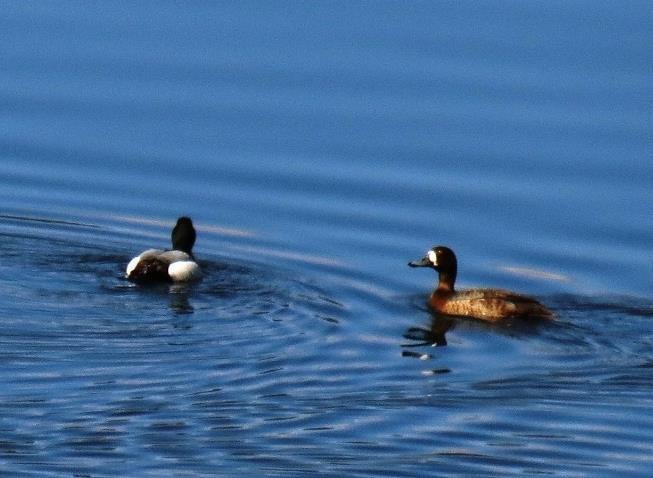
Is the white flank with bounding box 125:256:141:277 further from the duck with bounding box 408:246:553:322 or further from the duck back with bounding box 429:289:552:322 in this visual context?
the duck back with bounding box 429:289:552:322

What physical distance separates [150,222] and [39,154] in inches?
69.2

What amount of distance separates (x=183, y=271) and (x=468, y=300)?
2.57 meters

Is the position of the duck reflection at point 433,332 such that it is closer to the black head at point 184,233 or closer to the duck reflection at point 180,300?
the duck reflection at point 180,300

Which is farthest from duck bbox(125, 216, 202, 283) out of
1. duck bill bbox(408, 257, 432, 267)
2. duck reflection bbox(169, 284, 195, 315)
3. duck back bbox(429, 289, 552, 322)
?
duck back bbox(429, 289, 552, 322)

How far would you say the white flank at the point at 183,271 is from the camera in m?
16.1

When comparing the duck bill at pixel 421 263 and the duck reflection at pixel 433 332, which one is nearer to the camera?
the duck reflection at pixel 433 332

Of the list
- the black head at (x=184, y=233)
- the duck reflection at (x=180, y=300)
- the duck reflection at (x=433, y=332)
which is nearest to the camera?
the duck reflection at (x=433, y=332)

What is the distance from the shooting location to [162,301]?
15.6 metres

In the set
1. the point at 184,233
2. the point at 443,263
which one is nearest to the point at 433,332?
the point at 443,263

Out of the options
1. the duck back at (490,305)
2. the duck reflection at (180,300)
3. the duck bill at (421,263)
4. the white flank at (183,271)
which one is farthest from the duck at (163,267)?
the duck back at (490,305)

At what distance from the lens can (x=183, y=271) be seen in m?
16.2

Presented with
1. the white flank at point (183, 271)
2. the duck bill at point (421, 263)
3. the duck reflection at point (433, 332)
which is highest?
the duck bill at point (421, 263)

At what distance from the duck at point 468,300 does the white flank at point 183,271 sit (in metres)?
1.94

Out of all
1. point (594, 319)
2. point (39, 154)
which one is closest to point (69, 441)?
point (594, 319)
